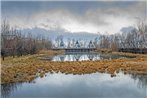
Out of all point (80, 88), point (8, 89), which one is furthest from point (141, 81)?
point (8, 89)

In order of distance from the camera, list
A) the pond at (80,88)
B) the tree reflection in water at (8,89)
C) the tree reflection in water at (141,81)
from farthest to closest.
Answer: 1. the tree reflection in water at (141,81)
2. the tree reflection in water at (8,89)
3. the pond at (80,88)

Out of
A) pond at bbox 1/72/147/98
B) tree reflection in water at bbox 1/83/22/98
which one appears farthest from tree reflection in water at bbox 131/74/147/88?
tree reflection in water at bbox 1/83/22/98

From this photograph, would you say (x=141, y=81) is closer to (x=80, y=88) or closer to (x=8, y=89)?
(x=80, y=88)

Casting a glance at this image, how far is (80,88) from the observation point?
17.8m

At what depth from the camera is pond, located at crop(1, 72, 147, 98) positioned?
51.3 ft

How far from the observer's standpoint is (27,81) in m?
19.8

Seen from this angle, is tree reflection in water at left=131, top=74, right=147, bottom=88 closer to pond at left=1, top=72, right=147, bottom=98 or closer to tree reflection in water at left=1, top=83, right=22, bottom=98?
pond at left=1, top=72, right=147, bottom=98

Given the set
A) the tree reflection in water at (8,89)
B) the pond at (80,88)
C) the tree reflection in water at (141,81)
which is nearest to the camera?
the pond at (80,88)

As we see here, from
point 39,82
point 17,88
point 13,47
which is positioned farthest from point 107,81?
point 13,47

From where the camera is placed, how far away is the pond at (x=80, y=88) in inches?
615

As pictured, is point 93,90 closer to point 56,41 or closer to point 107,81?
point 107,81

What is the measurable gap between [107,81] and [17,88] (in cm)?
657

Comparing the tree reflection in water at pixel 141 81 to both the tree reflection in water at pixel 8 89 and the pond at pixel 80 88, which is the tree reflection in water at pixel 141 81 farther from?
the tree reflection in water at pixel 8 89

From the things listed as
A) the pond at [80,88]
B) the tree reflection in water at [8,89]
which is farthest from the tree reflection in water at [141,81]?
the tree reflection in water at [8,89]
